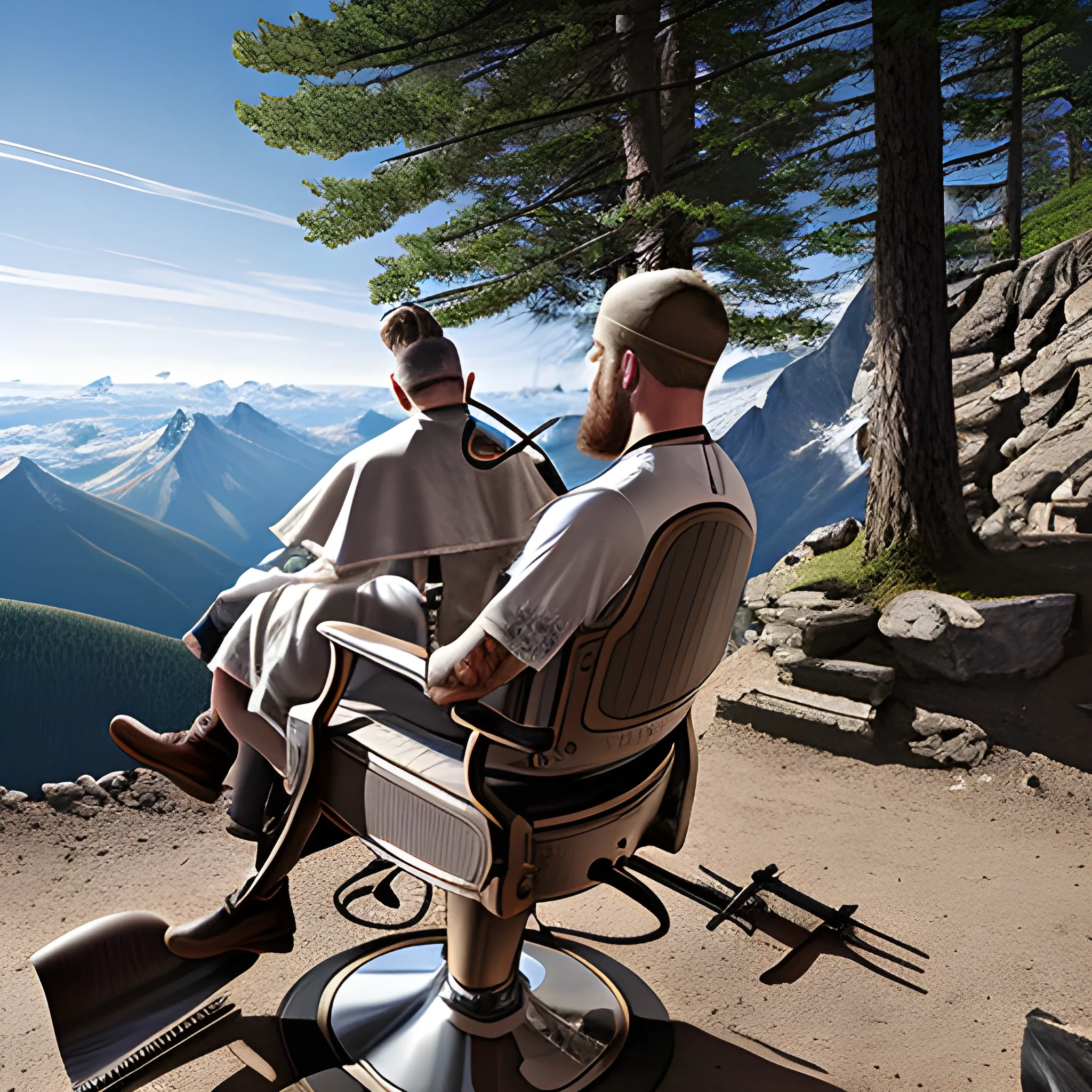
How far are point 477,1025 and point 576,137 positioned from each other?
5023mm

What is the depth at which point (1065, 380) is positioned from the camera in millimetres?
5910

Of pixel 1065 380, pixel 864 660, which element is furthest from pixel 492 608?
pixel 1065 380

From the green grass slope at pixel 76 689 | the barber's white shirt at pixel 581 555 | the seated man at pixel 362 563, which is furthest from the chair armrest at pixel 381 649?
the green grass slope at pixel 76 689

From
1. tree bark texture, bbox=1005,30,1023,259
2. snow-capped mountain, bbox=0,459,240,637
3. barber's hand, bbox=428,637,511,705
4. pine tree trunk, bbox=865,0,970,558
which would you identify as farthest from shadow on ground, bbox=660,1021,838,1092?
tree bark texture, bbox=1005,30,1023,259

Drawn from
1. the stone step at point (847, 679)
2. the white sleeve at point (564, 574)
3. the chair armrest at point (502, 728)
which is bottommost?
the stone step at point (847, 679)

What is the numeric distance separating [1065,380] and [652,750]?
561cm

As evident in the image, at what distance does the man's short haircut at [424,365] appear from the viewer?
2.02 meters

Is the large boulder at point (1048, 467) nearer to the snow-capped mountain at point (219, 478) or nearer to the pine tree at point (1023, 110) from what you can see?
the pine tree at point (1023, 110)

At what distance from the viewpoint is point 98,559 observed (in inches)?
183

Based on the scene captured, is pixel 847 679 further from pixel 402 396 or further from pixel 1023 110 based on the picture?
pixel 1023 110

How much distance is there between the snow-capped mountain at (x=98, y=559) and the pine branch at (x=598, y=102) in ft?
8.10

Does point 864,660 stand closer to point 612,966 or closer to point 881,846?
point 881,846

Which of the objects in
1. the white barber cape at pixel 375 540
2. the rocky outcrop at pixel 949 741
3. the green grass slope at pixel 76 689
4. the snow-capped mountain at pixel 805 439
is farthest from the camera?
the snow-capped mountain at pixel 805 439

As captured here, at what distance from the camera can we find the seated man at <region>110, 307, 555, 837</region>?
6.06 feet
